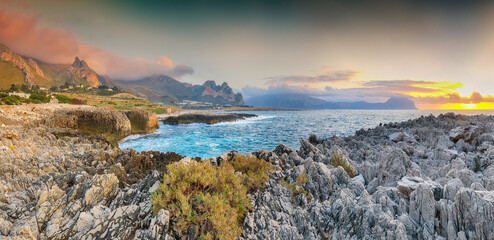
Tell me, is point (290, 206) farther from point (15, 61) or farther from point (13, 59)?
point (13, 59)

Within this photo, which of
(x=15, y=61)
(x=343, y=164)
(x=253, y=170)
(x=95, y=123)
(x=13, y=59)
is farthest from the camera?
(x=15, y=61)

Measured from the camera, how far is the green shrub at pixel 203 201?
13.5ft

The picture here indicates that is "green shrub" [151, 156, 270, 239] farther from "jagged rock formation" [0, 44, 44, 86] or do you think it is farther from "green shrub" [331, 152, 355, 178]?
"jagged rock formation" [0, 44, 44, 86]

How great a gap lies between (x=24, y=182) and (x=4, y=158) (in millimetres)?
4295

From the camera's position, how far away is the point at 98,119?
2669cm

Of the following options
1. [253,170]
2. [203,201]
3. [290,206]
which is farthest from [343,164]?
[203,201]

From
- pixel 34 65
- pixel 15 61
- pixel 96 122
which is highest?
pixel 34 65

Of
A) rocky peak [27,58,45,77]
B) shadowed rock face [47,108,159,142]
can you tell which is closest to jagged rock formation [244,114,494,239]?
shadowed rock face [47,108,159,142]

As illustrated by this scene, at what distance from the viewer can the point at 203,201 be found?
4.55m

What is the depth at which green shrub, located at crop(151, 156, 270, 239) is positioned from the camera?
4.12 meters

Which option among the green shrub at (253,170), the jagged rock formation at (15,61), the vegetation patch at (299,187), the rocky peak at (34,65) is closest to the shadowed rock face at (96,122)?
the green shrub at (253,170)

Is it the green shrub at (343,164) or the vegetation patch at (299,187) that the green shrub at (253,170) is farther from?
the green shrub at (343,164)

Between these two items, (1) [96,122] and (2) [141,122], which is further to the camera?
(2) [141,122]

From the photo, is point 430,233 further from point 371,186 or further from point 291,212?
point 291,212
